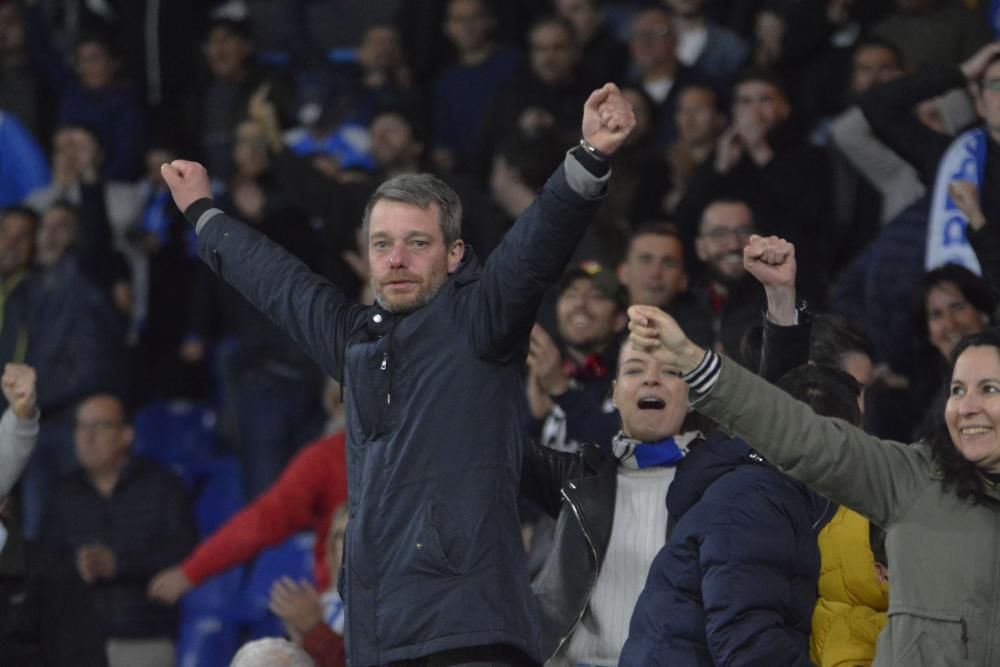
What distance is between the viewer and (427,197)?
447cm

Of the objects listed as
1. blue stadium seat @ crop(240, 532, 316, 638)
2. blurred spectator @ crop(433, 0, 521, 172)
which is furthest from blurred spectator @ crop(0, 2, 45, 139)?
blue stadium seat @ crop(240, 532, 316, 638)

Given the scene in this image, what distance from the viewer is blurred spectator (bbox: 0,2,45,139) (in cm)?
1191

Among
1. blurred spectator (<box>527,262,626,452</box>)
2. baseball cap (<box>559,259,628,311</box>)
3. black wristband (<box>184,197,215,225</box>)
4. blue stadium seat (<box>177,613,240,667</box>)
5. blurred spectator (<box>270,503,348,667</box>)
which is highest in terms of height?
black wristband (<box>184,197,215,225</box>)

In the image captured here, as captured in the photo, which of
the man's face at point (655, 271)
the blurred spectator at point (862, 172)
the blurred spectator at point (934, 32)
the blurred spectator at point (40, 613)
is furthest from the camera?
the blurred spectator at point (934, 32)

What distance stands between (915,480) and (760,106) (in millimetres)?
4518

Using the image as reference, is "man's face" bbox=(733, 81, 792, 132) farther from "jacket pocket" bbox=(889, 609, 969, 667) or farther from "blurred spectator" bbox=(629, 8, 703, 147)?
"jacket pocket" bbox=(889, 609, 969, 667)

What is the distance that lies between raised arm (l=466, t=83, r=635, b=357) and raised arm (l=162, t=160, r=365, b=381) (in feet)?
1.75

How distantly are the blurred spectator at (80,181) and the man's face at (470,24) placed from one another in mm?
2025

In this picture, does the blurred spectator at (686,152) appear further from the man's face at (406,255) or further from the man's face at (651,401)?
the man's face at (406,255)

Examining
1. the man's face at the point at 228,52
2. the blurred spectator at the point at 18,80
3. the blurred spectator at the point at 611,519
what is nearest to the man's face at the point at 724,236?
the blurred spectator at the point at 611,519

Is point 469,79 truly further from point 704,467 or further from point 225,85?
point 704,467

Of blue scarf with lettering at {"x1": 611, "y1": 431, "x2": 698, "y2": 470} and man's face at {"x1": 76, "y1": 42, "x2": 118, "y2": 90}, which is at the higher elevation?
blue scarf with lettering at {"x1": 611, "y1": 431, "x2": 698, "y2": 470}

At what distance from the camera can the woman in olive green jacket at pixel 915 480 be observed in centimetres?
404

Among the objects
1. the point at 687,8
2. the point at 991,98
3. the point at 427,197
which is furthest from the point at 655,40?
the point at 427,197
